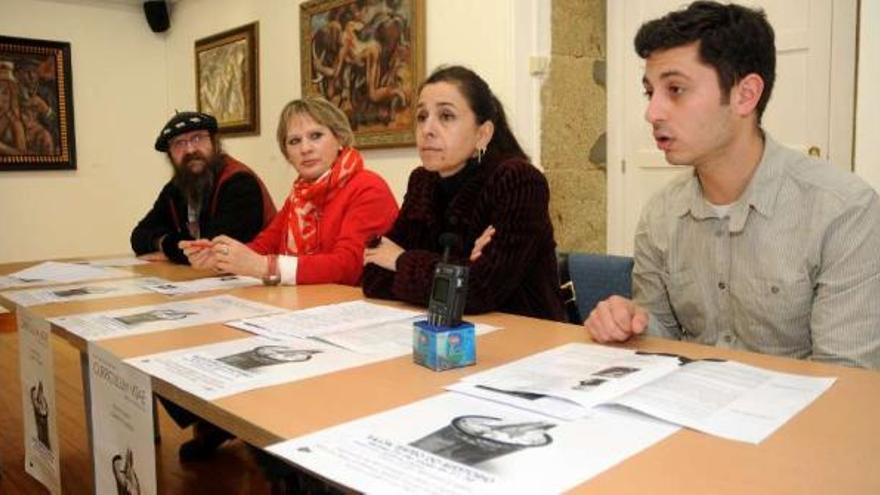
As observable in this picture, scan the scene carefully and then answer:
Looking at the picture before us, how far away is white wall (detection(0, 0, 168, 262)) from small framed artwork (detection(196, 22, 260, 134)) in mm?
526

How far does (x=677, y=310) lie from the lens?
151cm

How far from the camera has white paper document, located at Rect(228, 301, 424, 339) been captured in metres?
1.36

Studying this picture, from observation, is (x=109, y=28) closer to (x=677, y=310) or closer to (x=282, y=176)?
(x=282, y=176)

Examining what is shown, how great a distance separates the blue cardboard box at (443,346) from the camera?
107 centimetres

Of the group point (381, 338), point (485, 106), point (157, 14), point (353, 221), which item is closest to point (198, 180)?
point (353, 221)

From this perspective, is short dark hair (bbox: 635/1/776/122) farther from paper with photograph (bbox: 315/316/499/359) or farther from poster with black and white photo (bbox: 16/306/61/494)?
poster with black and white photo (bbox: 16/306/61/494)

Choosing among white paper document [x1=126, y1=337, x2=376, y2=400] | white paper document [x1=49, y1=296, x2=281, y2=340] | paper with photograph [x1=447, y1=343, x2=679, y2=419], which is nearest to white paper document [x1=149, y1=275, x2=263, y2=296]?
white paper document [x1=49, y1=296, x2=281, y2=340]

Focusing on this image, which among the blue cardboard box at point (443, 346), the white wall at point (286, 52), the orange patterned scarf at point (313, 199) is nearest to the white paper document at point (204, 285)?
the orange patterned scarf at point (313, 199)

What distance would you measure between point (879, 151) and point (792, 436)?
1939mm

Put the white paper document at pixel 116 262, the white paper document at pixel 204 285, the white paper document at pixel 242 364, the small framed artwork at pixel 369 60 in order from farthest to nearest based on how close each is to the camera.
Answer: the small framed artwork at pixel 369 60
the white paper document at pixel 116 262
the white paper document at pixel 204 285
the white paper document at pixel 242 364

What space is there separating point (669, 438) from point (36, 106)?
5285 millimetres

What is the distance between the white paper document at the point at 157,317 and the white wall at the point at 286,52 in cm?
179

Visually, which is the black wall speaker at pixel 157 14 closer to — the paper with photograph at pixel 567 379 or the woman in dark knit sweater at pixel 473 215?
the woman in dark knit sweater at pixel 473 215

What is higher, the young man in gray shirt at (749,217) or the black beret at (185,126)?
the black beret at (185,126)
